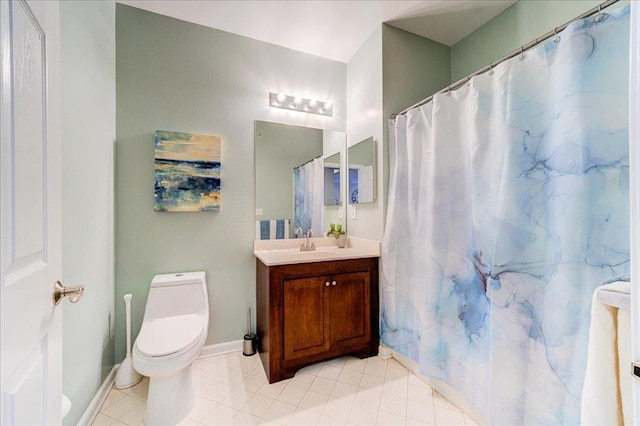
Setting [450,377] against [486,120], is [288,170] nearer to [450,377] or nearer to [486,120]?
[486,120]

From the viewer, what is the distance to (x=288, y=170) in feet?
7.85

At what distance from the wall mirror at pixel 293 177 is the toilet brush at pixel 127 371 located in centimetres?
104

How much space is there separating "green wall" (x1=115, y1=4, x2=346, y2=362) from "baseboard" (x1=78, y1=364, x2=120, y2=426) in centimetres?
19

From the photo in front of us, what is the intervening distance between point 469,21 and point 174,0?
2262 millimetres

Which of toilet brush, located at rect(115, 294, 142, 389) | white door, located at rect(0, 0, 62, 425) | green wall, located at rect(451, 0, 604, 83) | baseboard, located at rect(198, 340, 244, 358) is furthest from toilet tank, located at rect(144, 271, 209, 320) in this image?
green wall, located at rect(451, 0, 604, 83)

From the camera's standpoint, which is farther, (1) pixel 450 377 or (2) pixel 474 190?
(1) pixel 450 377

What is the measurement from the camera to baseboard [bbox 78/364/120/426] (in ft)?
4.52

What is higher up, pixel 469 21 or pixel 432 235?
pixel 469 21

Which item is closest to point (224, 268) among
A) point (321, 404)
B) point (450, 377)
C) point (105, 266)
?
point (105, 266)

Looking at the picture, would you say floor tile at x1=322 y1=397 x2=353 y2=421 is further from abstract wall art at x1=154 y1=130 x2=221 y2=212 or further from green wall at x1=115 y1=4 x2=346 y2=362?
abstract wall art at x1=154 y1=130 x2=221 y2=212

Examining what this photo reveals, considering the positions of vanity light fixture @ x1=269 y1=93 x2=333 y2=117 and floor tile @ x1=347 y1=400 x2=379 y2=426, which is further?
vanity light fixture @ x1=269 y1=93 x2=333 y2=117

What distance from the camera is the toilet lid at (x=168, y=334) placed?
1.41 meters

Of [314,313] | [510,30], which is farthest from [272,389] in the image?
[510,30]

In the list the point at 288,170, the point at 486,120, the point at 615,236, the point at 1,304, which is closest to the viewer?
the point at 1,304
